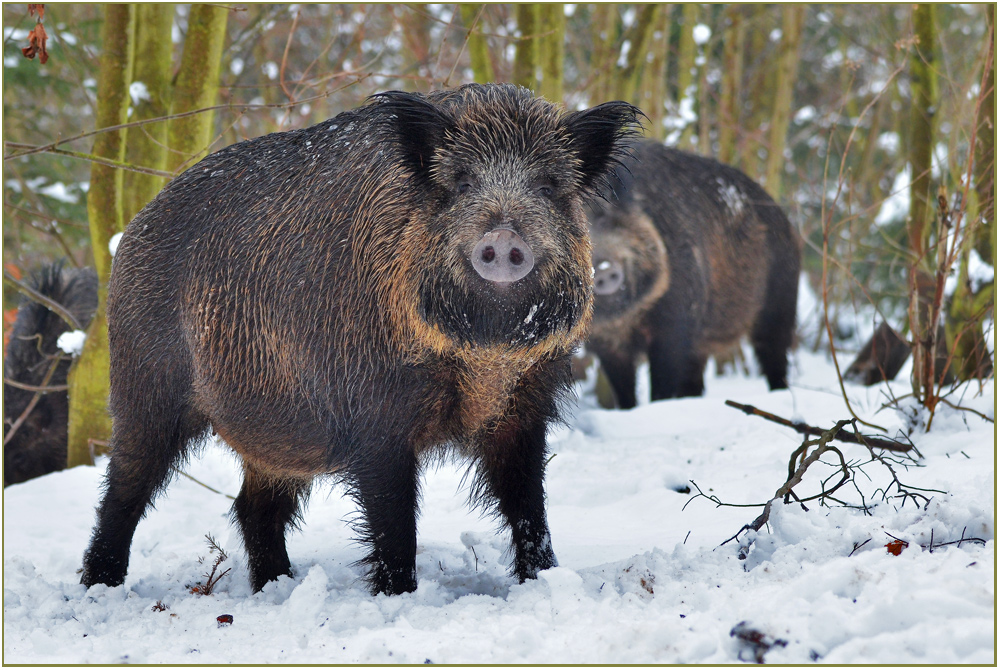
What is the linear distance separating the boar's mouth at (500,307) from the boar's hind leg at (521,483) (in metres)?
0.48

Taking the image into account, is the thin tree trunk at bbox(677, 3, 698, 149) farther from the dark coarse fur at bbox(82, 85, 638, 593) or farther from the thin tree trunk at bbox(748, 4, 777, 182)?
the dark coarse fur at bbox(82, 85, 638, 593)

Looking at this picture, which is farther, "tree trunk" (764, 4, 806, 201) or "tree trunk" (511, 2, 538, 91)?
"tree trunk" (764, 4, 806, 201)

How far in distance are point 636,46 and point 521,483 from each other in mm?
5981

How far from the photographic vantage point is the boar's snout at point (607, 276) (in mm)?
6503

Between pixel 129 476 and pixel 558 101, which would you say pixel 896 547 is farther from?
pixel 558 101

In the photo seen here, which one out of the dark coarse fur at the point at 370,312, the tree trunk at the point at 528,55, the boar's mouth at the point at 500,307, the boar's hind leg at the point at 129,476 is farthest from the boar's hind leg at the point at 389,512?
the tree trunk at the point at 528,55

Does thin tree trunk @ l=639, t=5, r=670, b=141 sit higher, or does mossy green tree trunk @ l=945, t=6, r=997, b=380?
thin tree trunk @ l=639, t=5, r=670, b=141

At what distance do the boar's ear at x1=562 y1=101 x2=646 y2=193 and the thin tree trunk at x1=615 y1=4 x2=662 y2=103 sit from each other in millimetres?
5298

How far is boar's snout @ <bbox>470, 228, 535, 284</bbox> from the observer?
2.83 meters

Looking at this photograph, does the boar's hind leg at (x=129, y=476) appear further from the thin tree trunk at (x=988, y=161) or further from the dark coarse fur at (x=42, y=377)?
the thin tree trunk at (x=988, y=161)

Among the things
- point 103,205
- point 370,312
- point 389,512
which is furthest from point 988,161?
point 103,205

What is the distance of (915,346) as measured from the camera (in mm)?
4605

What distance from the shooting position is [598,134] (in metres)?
3.33

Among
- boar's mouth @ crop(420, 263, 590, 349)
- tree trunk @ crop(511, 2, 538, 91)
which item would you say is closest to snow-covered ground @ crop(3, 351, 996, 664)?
boar's mouth @ crop(420, 263, 590, 349)
